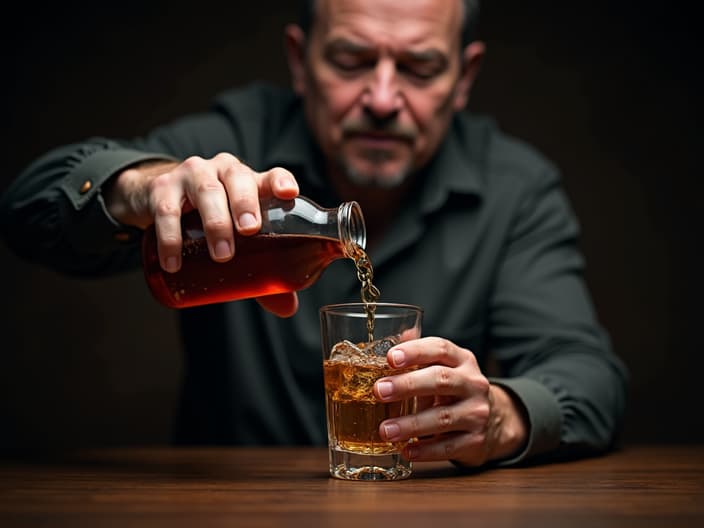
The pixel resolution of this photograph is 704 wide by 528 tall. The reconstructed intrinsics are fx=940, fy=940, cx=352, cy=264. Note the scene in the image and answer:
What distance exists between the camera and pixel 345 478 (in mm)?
1442

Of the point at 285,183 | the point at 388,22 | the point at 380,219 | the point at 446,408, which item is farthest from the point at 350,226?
the point at 380,219

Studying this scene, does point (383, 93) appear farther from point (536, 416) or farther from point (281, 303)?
point (536, 416)

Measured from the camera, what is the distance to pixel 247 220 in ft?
4.67

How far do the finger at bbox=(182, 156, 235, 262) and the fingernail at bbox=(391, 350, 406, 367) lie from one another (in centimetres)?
29

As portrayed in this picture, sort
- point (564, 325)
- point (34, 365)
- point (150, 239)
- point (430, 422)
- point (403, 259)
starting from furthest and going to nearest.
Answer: point (34, 365) → point (403, 259) → point (564, 325) → point (150, 239) → point (430, 422)

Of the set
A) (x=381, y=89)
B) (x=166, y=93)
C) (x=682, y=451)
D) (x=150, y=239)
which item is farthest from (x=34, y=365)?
(x=682, y=451)

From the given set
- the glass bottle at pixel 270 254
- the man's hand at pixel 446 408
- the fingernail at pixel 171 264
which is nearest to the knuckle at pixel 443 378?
the man's hand at pixel 446 408

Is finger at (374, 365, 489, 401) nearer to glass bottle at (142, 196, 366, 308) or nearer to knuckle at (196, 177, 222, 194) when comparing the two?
glass bottle at (142, 196, 366, 308)

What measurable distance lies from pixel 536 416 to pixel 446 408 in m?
0.29

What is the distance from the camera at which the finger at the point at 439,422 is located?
1.38 metres

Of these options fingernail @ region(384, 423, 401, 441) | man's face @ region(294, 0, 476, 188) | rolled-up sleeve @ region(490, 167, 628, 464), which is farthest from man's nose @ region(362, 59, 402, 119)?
fingernail @ region(384, 423, 401, 441)

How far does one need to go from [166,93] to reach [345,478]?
2.39m

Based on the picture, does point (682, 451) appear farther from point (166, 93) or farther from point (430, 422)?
point (166, 93)

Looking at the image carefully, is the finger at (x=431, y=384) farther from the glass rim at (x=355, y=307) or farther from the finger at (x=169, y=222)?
the finger at (x=169, y=222)
